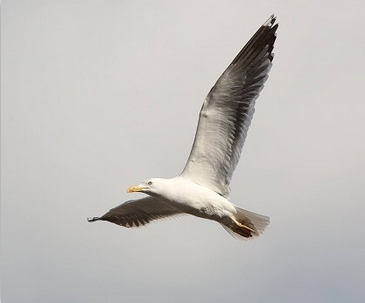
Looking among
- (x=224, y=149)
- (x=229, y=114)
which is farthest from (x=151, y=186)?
(x=229, y=114)

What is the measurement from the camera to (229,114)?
14258 millimetres

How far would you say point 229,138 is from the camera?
1438 cm

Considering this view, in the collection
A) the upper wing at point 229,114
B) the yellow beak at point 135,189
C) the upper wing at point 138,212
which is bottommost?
the upper wing at point 138,212

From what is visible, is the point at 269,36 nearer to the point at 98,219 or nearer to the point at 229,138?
the point at 229,138

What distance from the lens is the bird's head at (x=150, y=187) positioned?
46.0ft

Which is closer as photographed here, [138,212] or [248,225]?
[248,225]

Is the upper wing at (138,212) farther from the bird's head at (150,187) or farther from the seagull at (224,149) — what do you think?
the bird's head at (150,187)

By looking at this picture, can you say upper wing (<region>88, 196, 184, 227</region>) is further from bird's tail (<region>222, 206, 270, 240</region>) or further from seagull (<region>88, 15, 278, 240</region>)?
bird's tail (<region>222, 206, 270, 240</region>)

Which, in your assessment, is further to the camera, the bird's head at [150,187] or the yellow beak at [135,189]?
the yellow beak at [135,189]

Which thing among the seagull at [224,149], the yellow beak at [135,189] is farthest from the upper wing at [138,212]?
the yellow beak at [135,189]

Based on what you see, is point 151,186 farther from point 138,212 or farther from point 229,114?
point 138,212

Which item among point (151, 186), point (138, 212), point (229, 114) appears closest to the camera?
point (151, 186)

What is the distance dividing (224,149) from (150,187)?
104 centimetres

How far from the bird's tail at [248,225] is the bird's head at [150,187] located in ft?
3.28
